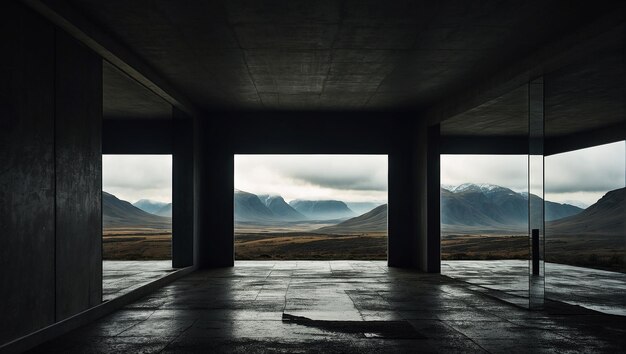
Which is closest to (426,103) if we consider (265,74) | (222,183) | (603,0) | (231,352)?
(265,74)

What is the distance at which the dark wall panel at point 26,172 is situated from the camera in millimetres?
6500

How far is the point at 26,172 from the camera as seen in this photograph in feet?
22.9

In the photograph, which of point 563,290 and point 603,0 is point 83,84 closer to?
point 603,0

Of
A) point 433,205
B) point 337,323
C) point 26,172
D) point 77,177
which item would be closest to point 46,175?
point 26,172

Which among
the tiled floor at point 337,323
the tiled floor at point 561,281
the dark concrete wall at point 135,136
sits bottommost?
the tiled floor at point 561,281

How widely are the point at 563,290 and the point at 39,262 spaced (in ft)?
35.9

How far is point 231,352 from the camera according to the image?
22.4 ft

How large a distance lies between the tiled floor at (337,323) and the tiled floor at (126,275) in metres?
0.64

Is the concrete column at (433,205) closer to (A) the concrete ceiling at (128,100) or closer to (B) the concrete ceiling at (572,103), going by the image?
(B) the concrete ceiling at (572,103)

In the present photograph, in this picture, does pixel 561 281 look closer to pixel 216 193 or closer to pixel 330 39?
pixel 330 39

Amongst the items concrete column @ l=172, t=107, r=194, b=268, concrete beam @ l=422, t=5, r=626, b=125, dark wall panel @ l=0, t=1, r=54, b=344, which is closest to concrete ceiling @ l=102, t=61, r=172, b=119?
concrete column @ l=172, t=107, r=194, b=268

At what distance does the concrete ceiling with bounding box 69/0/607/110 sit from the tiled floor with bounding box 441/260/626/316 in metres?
4.80

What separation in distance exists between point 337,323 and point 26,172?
15.3ft

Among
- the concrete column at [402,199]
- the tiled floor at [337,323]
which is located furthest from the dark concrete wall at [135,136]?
the tiled floor at [337,323]
